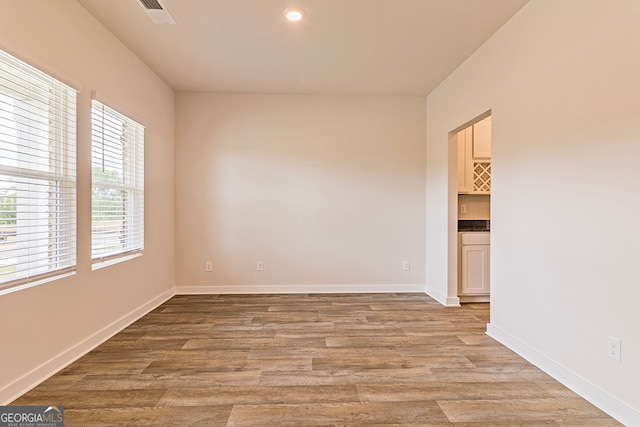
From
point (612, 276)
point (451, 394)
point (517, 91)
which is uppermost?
point (517, 91)

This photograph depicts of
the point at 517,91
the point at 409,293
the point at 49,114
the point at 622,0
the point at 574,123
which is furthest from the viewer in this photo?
the point at 409,293

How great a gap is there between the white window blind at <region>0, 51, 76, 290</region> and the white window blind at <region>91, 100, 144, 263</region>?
291 millimetres

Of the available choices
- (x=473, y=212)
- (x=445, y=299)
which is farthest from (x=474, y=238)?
(x=445, y=299)

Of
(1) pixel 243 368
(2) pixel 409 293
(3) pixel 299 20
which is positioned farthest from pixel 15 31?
(2) pixel 409 293

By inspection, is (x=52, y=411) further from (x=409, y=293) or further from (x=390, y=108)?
(x=390, y=108)

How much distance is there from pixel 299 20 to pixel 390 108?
2.08m

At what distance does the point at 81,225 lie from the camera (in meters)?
2.43

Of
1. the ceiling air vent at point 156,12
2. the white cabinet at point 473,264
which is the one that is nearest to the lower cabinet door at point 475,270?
the white cabinet at point 473,264

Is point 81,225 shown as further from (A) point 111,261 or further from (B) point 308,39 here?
(B) point 308,39

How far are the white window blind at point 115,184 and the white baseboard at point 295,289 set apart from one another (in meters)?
1.12

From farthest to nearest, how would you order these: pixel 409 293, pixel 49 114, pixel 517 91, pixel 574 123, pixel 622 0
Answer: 1. pixel 409 293
2. pixel 517 91
3. pixel 49 114
4. pixel 574 123
5. pixel 622 0

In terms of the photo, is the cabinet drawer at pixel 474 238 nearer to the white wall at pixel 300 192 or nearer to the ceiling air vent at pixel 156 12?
the white wall at pixel 300 192

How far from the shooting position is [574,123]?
2002 mm

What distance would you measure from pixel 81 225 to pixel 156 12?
5.60 feet
